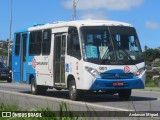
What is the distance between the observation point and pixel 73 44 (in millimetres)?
18797

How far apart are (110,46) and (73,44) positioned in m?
1.48

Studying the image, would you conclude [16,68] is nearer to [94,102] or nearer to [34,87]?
[34,87]

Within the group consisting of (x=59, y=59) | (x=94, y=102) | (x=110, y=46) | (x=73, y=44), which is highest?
(x=73, y=44)

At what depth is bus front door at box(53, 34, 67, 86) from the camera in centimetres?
1973

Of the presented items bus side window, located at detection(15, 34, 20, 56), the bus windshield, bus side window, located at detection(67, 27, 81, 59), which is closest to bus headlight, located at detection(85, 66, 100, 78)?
the bus windshield

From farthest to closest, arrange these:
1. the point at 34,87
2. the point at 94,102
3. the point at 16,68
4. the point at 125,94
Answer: the point at 16,68 → the point at 34,87 → the point at 125,94 → the point at 94,102

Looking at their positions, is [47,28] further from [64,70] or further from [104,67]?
[104,67]

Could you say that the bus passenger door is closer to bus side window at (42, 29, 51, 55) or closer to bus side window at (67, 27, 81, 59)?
bus side window at (42, 29, 51, 55)

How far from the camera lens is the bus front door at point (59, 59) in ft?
64.7

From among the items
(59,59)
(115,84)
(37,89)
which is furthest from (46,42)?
(115,84)

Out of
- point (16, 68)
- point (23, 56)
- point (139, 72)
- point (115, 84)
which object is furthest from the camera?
point (16, 68)

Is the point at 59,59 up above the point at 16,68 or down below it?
above

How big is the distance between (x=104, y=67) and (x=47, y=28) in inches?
179

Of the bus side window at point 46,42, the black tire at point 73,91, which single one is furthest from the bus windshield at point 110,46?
the bus side window at point 46,42
